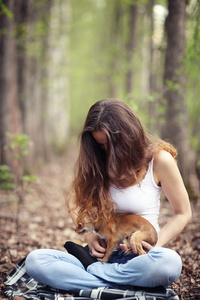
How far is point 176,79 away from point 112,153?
10.5 feet

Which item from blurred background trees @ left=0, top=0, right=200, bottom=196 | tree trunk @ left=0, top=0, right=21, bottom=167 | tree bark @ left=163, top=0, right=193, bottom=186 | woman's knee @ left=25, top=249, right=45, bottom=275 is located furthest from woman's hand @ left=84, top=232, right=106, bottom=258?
tree trunk @ left=0, top=0, right=21, bottom=167

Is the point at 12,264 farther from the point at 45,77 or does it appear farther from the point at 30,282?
the point at 45,77

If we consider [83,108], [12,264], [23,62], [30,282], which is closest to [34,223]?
[12,264]

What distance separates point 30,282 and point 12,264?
26.9 inches

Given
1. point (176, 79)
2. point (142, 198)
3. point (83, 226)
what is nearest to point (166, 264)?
point (142, 198)

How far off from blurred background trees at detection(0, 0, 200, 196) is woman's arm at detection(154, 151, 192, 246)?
173 centimetres

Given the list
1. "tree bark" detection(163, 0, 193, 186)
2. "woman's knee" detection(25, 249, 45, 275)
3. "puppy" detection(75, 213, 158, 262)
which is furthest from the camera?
"tree bark" detection(163, 0, 193, 186)

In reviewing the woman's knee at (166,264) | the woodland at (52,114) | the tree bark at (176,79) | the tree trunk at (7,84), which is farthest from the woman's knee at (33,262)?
the tree trunk at (7,84)

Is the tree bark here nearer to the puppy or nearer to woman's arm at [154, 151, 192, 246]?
woman's arm at [154, 151, 192, 246]

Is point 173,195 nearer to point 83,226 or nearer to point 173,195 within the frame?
point 173,195

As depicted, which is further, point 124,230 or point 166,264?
point 124,230

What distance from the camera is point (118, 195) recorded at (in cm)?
266

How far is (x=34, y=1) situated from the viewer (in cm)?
879

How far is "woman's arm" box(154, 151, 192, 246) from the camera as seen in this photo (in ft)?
8.41
